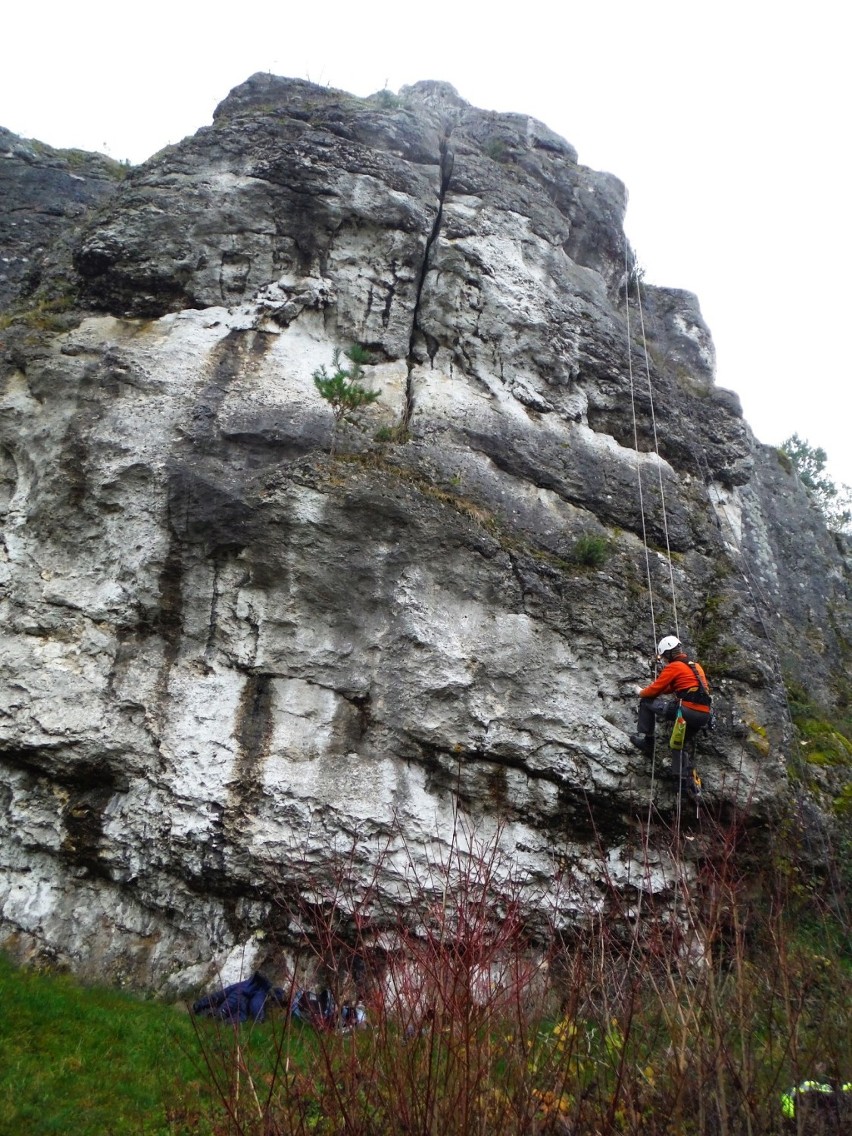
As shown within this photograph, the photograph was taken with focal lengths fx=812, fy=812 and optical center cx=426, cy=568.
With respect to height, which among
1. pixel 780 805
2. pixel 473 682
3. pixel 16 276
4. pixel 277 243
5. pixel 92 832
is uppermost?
→ pixel 16 276

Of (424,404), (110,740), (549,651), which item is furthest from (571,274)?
(110,740)

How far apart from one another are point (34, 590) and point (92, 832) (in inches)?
102

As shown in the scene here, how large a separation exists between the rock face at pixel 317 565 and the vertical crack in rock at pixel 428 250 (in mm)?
54

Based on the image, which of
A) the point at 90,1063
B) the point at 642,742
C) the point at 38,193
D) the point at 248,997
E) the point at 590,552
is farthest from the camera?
the point at 38,193

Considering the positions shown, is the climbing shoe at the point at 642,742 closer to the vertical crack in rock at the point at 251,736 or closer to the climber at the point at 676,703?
the climber at the point at 676,703

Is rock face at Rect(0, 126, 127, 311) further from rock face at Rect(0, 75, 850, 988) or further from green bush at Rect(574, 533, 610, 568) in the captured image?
green bush at Rect(574, 533, 610, 568)

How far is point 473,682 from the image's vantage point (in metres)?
8.41

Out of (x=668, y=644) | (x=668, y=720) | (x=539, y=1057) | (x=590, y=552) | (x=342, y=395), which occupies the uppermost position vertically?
(x=342, y=395)

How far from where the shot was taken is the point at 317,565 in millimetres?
8648

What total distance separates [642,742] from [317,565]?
3.87 meters

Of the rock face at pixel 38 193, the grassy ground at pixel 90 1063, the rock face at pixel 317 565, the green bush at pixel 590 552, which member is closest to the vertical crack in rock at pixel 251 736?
the rock face at pixel 317 565

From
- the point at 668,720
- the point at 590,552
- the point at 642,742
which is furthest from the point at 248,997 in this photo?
the point at 590,552

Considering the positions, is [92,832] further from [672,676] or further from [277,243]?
[277,243]

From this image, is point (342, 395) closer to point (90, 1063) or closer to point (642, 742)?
point (642, 742)
